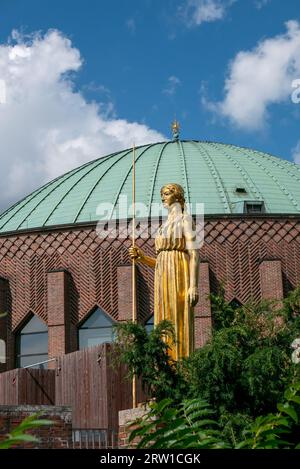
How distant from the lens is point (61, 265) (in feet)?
107

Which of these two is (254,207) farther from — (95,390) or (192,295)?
(192,295)

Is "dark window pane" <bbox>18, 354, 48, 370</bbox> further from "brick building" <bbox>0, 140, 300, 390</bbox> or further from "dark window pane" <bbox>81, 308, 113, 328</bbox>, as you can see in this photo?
"dark window pane" <bbox>81, 308, 113, 328</bbox>

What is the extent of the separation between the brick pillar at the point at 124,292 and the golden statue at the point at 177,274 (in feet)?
49.2

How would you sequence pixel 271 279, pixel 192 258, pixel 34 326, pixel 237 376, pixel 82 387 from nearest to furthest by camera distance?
pixel 237 376 → pixel 192 258 → pixel 82 387 → pixel 271 279 → pixel 34 326

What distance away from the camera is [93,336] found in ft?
105

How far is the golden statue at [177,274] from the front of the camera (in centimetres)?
1544

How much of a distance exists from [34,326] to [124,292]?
4.14 m

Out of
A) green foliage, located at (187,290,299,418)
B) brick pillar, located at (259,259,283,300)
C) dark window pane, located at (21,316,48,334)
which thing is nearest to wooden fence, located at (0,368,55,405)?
dark window pane, located at (21,316,48,334)

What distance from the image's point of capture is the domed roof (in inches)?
1364

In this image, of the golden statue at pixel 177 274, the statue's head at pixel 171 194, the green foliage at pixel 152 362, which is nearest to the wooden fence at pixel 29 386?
the golden statue at pixel 177 274

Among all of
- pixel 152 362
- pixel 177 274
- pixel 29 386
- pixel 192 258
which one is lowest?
pixel 152 362

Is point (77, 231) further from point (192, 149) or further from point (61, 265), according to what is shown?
point (192, 149)

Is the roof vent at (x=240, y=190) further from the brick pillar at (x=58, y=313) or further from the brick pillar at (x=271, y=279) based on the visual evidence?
the brick pillar at (x=58, y=313)

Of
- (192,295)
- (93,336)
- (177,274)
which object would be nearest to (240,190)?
(93,336)
